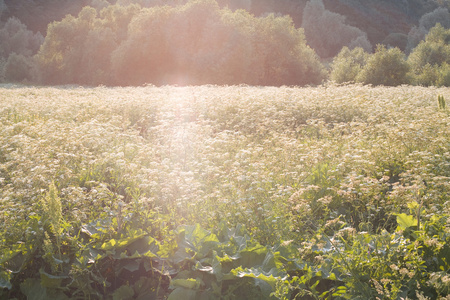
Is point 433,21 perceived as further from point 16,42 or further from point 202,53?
point 16,42

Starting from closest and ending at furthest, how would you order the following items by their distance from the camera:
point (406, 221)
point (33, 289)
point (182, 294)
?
1. point (182, 294)
2. point (406, 221)
3. point (33, 289)

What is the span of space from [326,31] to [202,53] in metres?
37.1

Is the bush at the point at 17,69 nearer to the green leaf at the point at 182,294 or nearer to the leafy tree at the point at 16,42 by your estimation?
the leafy tree at the point at 16,42

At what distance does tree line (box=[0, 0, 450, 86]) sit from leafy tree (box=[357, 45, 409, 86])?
67 mm

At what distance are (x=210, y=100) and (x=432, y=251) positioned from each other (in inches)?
356

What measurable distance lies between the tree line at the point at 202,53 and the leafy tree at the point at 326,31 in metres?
26.8

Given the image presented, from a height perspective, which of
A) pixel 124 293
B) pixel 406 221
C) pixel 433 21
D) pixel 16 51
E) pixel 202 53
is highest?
pixel 433 21

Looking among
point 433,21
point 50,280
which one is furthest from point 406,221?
point 433,21

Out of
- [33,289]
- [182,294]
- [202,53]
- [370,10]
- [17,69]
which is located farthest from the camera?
[370,10]

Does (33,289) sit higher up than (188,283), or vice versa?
(188,283)

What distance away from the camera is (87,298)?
11.7 feet

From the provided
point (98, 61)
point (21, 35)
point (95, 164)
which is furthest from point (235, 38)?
point (21, 35)

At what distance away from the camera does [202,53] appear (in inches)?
1192

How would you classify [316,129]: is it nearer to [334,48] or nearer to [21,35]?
[21,35]
